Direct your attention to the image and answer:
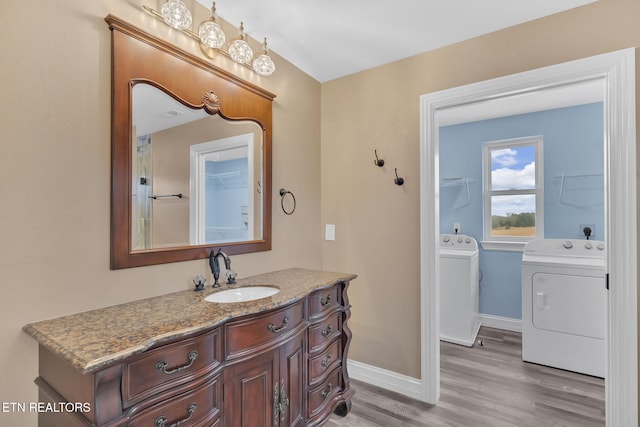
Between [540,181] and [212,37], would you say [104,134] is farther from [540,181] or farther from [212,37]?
[540,181]

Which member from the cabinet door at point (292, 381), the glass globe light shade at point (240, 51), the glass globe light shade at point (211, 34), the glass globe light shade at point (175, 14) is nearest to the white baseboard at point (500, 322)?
the cabinet door at point (292, 381)

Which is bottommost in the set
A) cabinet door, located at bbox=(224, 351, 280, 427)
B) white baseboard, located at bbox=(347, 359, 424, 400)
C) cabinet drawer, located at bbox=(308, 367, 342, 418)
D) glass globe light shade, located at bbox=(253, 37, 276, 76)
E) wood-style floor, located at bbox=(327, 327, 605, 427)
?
wood-style floor, located at bbox=(327, 327, 605, 427)

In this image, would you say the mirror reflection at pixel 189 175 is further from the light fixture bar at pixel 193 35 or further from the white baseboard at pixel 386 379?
the white baseboard at pixel 386 379

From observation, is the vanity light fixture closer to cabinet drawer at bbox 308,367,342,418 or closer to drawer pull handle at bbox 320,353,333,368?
drawer pull handle at bbox 320,353,333,368

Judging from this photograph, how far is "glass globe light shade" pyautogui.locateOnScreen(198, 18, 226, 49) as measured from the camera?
1.57 m

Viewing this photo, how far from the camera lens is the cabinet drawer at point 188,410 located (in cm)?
94

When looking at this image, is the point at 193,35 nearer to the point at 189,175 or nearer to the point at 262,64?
the point at 262,64

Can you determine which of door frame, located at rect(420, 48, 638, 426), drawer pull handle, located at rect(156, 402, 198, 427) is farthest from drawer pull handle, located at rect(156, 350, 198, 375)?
door frame, located at rect(420, 48, 638, 426)

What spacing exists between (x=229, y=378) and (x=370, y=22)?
2.07m

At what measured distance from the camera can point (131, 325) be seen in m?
1.06

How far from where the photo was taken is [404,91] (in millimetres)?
2266

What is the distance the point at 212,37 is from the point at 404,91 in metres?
1.37

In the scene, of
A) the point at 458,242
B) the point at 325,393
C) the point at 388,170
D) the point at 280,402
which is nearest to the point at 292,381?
the point at 280,402

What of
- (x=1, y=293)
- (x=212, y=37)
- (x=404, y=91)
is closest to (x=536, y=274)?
(x=404, y=91)
